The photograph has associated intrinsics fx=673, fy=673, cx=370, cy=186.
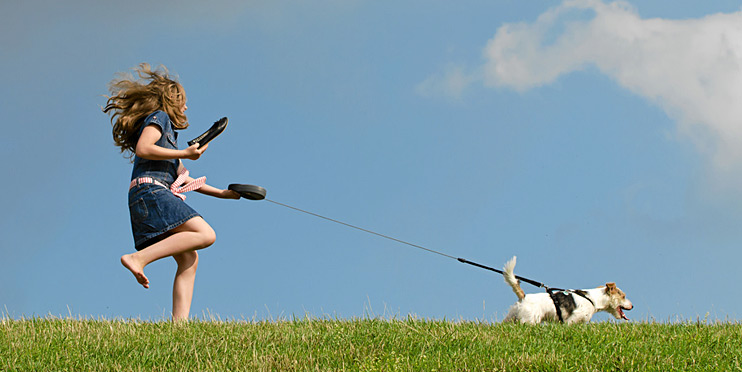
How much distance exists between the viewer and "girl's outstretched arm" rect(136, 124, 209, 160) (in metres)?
6.84

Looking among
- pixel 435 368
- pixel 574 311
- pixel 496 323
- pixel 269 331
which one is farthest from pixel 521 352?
pixel 574 311

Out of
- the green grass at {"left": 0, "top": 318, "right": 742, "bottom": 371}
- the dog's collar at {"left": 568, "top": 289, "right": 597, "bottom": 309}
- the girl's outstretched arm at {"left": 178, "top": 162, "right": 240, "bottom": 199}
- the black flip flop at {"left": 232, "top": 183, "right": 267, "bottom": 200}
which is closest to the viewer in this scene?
the green grass at {"left": 0, "top": 318, "right": 742, "bottom": 371}

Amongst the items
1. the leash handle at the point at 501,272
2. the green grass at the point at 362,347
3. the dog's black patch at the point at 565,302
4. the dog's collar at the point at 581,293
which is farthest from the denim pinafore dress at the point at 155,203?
the dog's collar at the point at 581,293

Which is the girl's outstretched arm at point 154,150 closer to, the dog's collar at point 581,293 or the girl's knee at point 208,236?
the girl's knee at point 208,236

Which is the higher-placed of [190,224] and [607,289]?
[607,289]

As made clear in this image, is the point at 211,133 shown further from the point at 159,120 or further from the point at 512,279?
the point at 512,279

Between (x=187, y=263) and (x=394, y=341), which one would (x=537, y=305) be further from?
(x=187, y=263)

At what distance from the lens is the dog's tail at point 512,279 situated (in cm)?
809

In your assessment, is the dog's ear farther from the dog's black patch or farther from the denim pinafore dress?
the denim pinafore dress

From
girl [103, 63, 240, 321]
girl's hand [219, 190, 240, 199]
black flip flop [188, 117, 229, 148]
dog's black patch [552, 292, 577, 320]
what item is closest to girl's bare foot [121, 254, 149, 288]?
girl [103, 63, 240, 321]

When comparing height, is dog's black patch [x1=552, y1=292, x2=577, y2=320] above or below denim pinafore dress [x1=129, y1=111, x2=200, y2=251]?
above

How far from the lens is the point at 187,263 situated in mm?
7281

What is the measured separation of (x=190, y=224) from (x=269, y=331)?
1434 millimetres

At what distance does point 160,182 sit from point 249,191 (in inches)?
38.1
